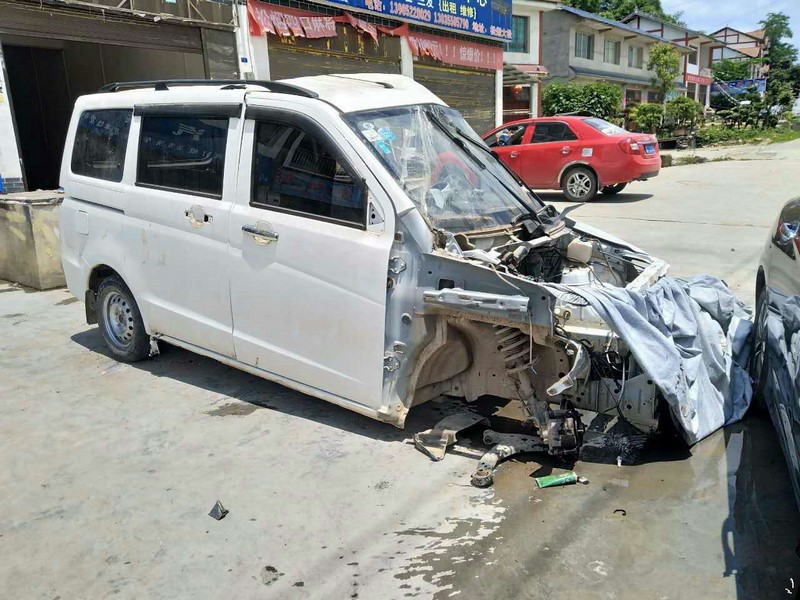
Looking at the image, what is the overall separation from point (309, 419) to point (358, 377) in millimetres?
705

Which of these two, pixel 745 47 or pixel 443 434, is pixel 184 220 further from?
pixel 745 47

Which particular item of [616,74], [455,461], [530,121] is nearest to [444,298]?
[455,461]

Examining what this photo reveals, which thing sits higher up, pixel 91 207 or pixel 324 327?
pixel 91 207

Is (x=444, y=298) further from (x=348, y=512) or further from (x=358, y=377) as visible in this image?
(x=348, y=512)

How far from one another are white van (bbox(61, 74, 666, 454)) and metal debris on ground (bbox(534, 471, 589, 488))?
15 cm

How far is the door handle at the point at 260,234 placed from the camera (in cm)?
408

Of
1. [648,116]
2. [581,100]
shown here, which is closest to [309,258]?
[581,100]

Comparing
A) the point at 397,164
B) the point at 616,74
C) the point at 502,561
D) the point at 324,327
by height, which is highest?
the point at 616,74

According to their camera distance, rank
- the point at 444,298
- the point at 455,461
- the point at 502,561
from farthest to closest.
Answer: the point at 455,461 → the point at 444,298 → the point at 502,561

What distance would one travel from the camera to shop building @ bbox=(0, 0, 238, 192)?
9000 mm

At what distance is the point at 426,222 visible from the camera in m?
3.75

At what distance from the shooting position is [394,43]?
16.0 meters

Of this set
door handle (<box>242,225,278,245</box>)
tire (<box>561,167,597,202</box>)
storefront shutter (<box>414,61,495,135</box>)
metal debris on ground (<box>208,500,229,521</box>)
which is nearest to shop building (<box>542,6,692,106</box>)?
storefront shutter (<box>414,61,495,135</box>)

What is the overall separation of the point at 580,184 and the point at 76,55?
1064 cm
